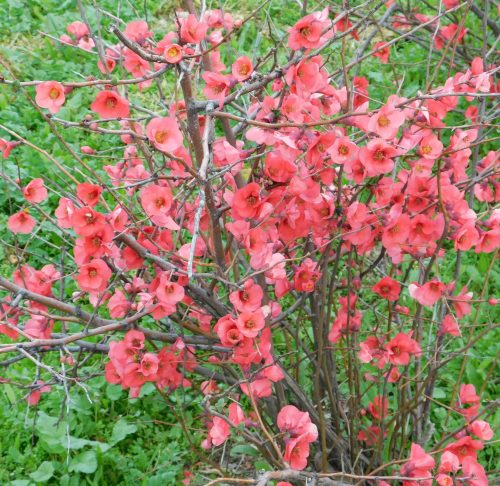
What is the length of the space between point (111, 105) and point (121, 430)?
1409mm

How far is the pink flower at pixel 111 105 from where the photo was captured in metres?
1.55

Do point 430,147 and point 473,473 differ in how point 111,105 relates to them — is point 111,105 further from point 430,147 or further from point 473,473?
point 473,473

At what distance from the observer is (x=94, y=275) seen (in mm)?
1629

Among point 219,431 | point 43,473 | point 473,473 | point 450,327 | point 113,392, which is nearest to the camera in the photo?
point 473,473

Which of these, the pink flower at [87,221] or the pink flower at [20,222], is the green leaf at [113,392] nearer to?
the pink flower at [20,222]

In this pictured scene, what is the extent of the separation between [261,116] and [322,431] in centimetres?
82

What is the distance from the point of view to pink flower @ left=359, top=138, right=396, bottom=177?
158 centimetres

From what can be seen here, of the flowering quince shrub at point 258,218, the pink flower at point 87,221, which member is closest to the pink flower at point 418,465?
the flowering quince shrub at point 258,218

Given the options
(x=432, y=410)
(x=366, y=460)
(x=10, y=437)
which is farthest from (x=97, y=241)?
(x=432, y=410)

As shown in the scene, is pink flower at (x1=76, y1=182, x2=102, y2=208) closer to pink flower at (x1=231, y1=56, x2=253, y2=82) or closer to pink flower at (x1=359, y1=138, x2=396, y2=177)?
pink flower at (x1=231, y1=56, x2=253, y2=82)

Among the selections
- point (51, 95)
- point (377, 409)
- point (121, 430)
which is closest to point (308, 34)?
point (51, 95)

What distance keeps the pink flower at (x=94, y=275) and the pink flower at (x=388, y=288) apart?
0.71 metres

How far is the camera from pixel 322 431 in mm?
1952

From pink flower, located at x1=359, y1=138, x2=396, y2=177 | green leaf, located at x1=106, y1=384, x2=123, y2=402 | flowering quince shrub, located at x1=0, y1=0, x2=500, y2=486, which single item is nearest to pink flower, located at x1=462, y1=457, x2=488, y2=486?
flowering quince shrub, located at x1=0, y1=0, x2=500, y2=486
